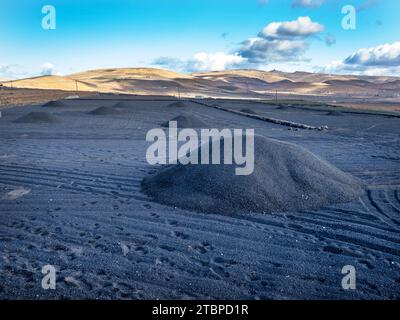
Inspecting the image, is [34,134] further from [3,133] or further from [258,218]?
[258,218]

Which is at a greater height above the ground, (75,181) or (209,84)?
(209,84)

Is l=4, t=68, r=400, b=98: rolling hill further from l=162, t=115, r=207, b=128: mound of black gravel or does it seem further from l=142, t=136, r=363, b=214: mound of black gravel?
l=142, t=136, r=363, b=214: mound of black gravel

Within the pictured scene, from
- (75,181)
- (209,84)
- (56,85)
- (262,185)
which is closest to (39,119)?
(75,181)

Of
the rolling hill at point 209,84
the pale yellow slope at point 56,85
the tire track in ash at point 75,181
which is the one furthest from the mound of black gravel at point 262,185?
the pale yellow slope at point 56,85

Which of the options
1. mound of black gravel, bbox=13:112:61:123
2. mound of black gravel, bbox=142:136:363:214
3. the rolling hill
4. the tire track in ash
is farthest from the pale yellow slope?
mound of black gravel, bbox=142:136:363:214

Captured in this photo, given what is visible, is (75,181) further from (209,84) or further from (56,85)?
(209,84)
